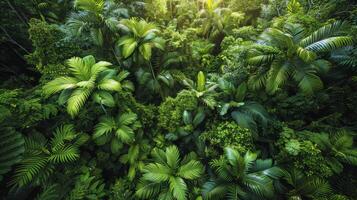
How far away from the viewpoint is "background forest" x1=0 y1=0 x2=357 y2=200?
107 inches

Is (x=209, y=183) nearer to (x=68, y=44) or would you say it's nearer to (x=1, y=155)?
(x=1, y=155)

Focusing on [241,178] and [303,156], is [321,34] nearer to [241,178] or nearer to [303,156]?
[303,156]

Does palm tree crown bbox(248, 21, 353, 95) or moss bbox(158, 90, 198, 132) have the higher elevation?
palm tree crown bbox(248, 21, 353, 95)

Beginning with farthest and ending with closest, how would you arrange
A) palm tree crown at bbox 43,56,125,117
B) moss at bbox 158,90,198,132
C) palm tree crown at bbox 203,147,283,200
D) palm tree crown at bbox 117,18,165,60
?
palm tree crown at bbox 117,18,165,60 → moss at bbox 158,90,198,132 → palm tree crown at bbox 43,56,125,117 → palm tree crown at bbox 203,147,283,200

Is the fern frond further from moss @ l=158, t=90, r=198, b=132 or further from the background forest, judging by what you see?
moss @ l=158, t=90, r=198, b=132

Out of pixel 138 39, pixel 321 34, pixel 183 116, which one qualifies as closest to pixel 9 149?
pixel 183 116

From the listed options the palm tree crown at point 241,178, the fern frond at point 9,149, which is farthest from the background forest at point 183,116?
the fern frond at point 9,149

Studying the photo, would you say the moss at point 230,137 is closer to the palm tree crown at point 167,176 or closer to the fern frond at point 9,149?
the palm tree crown at point 167,176

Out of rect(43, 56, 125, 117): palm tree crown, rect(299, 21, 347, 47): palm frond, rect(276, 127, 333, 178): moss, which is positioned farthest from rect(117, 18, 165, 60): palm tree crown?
rect(276, 127, 333, 178): moss

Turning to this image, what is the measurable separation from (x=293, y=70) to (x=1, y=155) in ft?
12.4

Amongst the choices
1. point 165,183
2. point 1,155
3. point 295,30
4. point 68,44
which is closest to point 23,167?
point 1,155

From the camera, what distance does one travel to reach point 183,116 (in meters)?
3.44

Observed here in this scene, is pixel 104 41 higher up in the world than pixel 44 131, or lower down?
higher up

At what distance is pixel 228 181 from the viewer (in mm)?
2842
